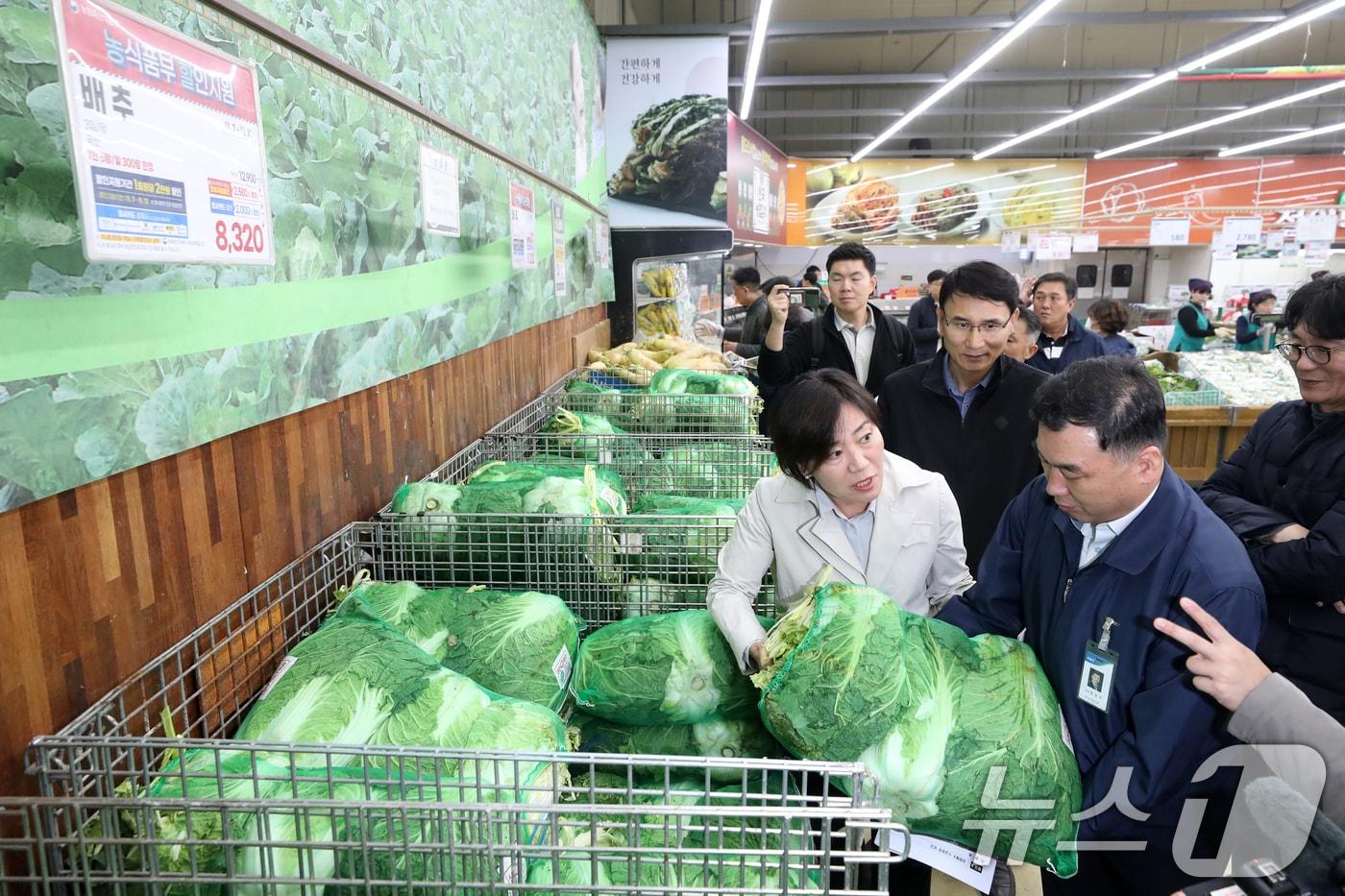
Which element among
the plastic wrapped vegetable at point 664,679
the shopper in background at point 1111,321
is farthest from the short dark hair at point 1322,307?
the shopper in background at point 1111,321

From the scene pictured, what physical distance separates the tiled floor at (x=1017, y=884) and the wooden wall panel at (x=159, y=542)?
1.46m

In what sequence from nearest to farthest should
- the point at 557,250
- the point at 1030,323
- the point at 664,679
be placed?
1. the point at 664,679
2. the point at 557,250
3. the point at 1030,323

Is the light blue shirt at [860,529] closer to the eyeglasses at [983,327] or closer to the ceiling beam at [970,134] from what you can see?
the eyeglasses at [983,327]

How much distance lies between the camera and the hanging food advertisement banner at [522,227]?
364 cm

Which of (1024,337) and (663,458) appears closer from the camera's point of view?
(663,458)

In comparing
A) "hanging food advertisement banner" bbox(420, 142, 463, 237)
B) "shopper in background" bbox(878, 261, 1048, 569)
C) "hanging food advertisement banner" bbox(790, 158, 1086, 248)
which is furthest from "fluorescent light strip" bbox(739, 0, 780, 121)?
"hanging food advertisement banner" bbox(790, 158, 1086, 248)

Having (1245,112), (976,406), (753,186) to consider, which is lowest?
(976,406)

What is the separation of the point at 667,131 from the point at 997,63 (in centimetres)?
1128

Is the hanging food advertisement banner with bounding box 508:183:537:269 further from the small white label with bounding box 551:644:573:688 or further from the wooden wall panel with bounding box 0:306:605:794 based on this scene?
the small white label with bounding box 551:644:573:688

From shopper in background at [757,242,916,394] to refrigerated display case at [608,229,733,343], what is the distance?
3075 millimetres

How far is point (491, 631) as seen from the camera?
5.77 ft

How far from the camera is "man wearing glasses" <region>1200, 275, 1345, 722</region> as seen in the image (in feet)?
7.19

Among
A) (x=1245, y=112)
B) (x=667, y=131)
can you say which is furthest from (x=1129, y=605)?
(x=1245, y=112)

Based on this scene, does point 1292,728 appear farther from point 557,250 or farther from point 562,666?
point 557,250
